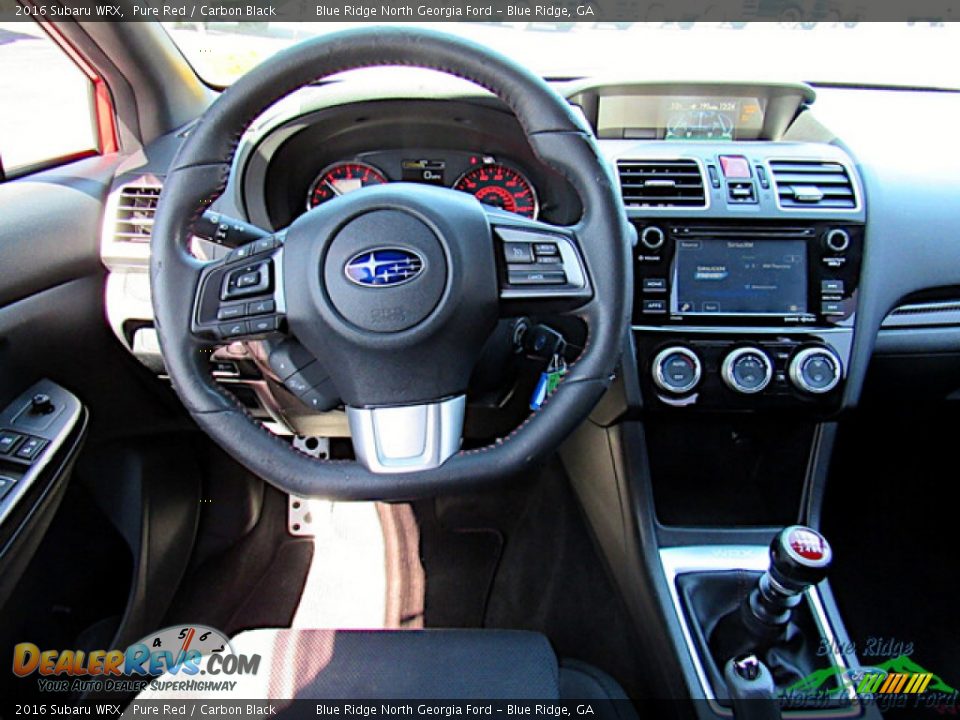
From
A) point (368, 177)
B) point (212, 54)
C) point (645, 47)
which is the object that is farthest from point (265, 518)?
point (645, 47)

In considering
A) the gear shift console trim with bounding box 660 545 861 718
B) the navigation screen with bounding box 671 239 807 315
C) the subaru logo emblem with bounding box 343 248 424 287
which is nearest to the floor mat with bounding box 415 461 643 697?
the gear shift console trim with bounding box 660 545 861 718

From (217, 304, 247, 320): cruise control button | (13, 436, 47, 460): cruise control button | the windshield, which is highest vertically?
the windshield

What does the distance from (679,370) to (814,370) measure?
260mm

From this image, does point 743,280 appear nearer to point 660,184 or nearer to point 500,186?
point 660,184

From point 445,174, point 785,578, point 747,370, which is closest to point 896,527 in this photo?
point 747,370

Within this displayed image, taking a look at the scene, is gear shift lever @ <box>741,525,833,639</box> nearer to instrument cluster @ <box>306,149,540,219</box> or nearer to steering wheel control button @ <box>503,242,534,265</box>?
steering wheel control button @ <box>503,242,534,265</box>

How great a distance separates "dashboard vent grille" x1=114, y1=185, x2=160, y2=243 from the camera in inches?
57.6

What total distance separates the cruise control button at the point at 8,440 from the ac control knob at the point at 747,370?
1.33 meters

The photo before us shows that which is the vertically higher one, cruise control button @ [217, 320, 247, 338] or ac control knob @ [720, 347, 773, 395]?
cruise control button @ [217, 320, 247, 338]

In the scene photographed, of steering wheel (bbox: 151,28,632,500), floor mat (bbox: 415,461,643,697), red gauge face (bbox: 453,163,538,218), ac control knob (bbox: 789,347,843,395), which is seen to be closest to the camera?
steering wheel (bbox: 151,28,632,500)

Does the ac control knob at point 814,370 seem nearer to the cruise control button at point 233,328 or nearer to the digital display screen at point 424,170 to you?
the digital display screen at point 424,170

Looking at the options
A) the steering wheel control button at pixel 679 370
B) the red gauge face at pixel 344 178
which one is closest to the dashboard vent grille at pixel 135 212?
the red gauge face at pixel 344 178

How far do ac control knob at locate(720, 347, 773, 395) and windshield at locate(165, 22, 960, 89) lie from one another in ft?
1.99

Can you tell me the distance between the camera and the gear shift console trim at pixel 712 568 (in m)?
1.35
